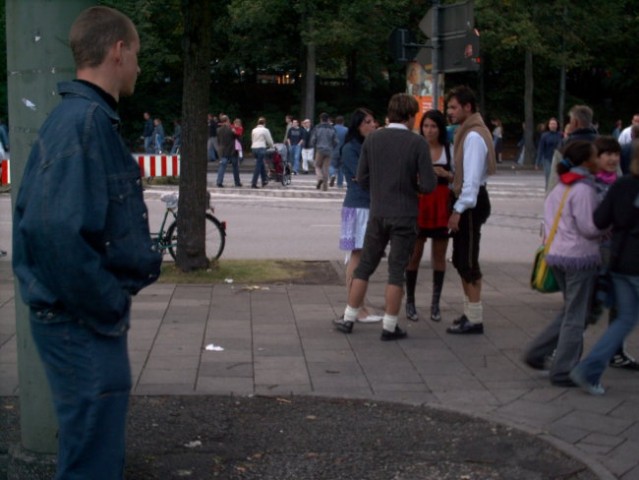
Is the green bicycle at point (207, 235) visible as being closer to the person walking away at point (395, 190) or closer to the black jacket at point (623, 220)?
the person walking away at point (395, 190)

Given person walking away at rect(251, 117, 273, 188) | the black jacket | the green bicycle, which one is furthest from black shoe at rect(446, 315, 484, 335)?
person walking away at rect(251, 117, 273, 188)

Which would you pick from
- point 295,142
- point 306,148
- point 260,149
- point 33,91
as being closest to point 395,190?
point 33,91

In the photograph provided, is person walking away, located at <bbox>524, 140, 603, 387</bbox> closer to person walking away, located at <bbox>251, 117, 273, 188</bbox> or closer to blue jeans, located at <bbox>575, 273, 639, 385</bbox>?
blue jeans, located at <bbox>575, 273, 639, 385</bbox>

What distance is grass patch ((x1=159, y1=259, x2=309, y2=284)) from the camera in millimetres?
10922

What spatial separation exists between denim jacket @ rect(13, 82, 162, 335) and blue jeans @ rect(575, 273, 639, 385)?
377 cm

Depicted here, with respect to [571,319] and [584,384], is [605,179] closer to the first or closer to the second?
[571,319]

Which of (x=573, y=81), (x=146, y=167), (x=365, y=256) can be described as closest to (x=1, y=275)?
(x=365, y=256)

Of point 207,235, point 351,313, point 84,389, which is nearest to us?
point 84,389

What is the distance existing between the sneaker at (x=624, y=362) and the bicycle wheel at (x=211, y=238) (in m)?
5.65

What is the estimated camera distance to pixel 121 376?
10.9 ft

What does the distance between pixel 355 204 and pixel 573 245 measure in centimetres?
263

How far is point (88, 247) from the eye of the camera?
123 inches

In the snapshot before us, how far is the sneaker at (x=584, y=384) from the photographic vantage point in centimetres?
651

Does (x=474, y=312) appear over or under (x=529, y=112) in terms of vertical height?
under
